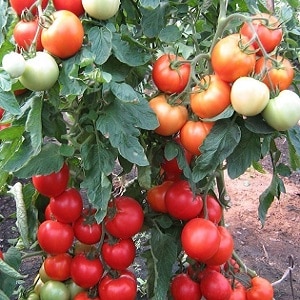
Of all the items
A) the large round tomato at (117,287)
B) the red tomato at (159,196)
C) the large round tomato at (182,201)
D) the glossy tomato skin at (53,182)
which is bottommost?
the large round tomato at (117,287)

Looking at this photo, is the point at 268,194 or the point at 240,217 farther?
the point at 240,217

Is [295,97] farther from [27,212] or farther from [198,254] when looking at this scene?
[27,212]

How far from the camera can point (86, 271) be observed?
3.93 ft

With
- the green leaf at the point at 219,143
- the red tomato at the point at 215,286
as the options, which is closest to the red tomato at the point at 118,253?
the red tomato at the point at 215,286

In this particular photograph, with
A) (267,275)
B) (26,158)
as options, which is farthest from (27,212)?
(267,275)

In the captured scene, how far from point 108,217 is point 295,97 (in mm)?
484

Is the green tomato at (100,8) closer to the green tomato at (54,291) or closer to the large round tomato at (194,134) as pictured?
the large round tomato at (194,134)

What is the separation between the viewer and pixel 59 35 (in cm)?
88

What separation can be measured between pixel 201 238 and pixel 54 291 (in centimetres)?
42

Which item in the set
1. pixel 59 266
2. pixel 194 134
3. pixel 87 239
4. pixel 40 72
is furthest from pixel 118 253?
pixel 40 72

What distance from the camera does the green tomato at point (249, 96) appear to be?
0.88m

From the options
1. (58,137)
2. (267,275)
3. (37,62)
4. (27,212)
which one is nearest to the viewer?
(37,62)

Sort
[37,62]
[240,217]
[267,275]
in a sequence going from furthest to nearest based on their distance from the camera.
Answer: [240,217] < [267,275] < [37,62]

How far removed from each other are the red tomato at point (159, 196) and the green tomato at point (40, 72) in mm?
414
